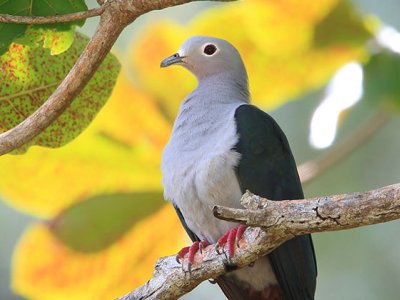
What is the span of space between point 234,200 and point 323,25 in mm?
1717

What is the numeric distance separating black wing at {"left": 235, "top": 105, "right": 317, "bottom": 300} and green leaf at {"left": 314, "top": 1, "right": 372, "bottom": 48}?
123 centimetres

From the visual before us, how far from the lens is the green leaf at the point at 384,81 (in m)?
4.94

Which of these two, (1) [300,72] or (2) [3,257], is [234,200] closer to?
(1) [300,72]

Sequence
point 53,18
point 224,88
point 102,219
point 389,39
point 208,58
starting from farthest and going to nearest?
point 389,39 → point 102,219 → point 208,58 → point 224,88 → point 53,18

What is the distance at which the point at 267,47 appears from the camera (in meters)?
5.18

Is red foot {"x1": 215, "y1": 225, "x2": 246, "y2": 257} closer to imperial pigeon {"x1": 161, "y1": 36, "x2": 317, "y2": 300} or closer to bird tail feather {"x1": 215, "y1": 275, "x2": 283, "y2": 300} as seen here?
imperial pigeon {"x1": 161, "y1": 36, "x2": 317, "y2": 300}

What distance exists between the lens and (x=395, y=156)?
755cm

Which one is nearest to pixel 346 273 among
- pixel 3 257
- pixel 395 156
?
pixel 395 156

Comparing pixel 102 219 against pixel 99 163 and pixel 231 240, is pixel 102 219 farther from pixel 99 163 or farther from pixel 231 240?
pixel 231 240

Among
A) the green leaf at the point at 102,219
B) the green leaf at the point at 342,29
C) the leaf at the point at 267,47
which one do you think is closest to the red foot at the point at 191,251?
the green leaf at the point at 102,219

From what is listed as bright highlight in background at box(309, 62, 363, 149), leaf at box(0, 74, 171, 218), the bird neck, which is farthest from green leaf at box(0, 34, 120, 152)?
bright highlight in background at box(309, 62, 363, 149)

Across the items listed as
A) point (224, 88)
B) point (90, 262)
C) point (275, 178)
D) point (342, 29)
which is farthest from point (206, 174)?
point (342, 29)

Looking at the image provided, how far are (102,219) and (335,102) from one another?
1333mm

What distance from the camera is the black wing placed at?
3.95 m
